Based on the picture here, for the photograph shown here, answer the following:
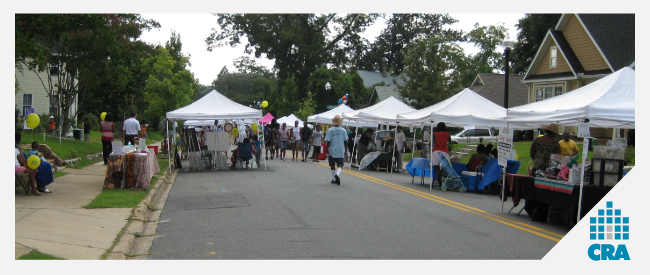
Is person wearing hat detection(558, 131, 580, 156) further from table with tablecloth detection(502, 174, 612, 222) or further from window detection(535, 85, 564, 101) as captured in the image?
window detection(535, 85, 564, 101)

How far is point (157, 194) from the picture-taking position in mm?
12703

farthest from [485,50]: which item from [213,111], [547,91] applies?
[213,111]

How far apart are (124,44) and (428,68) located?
2006cm

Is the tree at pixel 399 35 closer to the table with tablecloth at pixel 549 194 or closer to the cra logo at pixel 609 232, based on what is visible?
the table with tablecloth at pixel 549 194

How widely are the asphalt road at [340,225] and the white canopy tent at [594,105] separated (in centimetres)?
189

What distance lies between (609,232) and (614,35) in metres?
23.9

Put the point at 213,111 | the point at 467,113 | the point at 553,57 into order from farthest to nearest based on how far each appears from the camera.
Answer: the point at 553,57
the point at 213,111
the point at 467,113

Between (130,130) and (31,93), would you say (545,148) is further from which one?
(31,93)

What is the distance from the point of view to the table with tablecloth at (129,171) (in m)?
12.6

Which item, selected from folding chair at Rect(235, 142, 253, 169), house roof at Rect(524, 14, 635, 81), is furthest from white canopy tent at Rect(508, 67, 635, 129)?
house roof at Rect(524, 14, 635, 81)

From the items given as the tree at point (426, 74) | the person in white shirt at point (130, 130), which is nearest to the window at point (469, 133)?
the tree at point (426, 74)

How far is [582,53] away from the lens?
2912cm

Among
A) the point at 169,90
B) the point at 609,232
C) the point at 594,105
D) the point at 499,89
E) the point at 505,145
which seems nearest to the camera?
the point at 609,232

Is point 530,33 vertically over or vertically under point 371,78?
over
